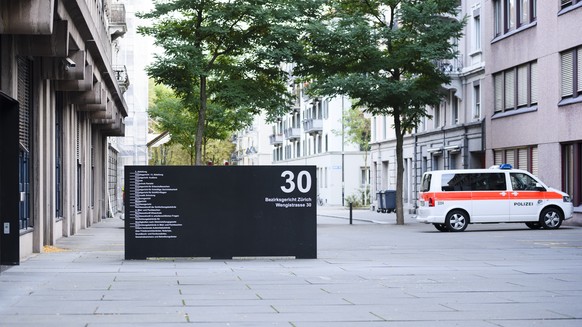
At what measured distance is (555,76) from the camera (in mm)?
36156

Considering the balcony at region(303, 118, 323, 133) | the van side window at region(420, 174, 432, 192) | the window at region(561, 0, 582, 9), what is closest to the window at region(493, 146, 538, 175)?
the window at region(561, 0, 582, 9)

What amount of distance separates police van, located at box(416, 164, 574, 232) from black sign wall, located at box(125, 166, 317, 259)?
13227mm

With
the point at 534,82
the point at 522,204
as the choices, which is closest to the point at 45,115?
the point at 522,204

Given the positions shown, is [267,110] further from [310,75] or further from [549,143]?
[549,143]

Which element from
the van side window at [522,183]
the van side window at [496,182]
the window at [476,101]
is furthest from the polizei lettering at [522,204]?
the window at [476,101]

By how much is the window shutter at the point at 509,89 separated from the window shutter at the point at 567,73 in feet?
16.1

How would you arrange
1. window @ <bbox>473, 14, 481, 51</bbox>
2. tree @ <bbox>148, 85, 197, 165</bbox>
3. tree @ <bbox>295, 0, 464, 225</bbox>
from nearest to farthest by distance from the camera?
tree @ <bbox>295, 0, 464, 225</bbox>, window @ <bbox>473, 14, 481, 51</bbox>, tree @ <bbox>148, 85, 197, 165</bbox>

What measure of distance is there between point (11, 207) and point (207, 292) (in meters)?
4.49

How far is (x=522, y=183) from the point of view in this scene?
1232 inches

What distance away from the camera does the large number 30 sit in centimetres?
1848

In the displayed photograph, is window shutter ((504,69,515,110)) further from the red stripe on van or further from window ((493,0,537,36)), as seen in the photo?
the red stripe on van

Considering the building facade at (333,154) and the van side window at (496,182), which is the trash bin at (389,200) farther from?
the van side window at (496,182)

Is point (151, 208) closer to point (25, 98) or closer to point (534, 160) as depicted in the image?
point (25, 98)

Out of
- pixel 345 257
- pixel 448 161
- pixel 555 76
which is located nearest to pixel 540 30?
pixel 555 76
